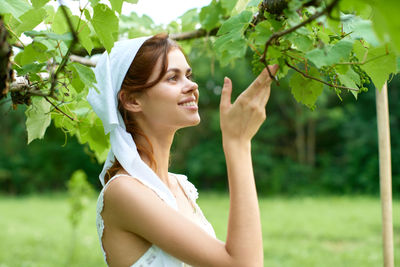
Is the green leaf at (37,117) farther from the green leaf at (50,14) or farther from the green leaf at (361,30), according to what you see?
the green leaf at (361,30)

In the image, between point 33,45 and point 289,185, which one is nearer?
point 33,45

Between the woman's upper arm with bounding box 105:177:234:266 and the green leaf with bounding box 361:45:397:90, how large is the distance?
62 centimetres

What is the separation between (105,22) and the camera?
118 cm

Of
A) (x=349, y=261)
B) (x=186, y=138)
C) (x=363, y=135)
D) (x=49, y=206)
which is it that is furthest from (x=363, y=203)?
(x=49, y=206)

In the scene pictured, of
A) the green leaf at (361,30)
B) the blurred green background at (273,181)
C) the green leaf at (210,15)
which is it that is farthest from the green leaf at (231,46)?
the blurred green background at (273,181)

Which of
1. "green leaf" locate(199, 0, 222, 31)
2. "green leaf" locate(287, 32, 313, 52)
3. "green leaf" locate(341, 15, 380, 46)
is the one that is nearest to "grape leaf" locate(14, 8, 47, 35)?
"green leaf" locate(287, 32, 313, 52)

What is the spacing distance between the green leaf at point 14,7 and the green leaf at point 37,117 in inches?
13.2

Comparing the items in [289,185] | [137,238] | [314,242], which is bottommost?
[289,185]

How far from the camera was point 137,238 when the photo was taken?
139cm

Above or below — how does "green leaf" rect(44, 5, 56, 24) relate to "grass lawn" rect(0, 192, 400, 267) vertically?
above

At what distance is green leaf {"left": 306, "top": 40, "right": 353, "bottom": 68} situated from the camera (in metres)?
0.94

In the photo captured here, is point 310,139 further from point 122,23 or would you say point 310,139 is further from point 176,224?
point 176,224

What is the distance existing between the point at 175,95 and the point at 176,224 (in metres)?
0.44

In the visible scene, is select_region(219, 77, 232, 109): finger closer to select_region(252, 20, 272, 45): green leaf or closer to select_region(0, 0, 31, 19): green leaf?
select_region(252, 20, 272, 45): green leaf
